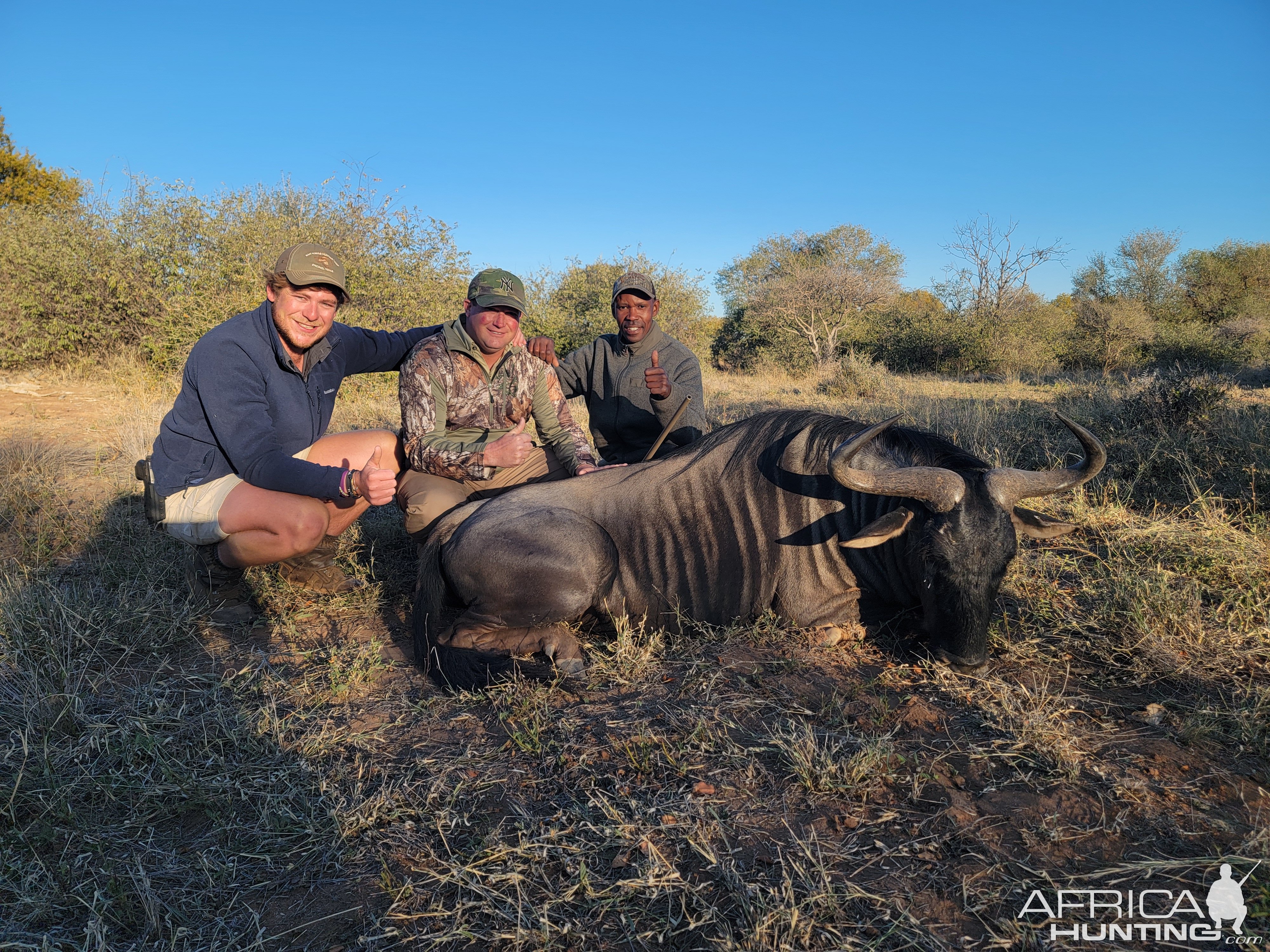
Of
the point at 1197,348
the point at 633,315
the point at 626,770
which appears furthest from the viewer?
the point at 1197,348

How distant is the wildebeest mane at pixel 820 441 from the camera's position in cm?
344

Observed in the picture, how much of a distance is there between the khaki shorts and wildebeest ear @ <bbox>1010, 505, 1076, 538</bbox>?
146 inches

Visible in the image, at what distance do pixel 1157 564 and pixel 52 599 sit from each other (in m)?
5.70

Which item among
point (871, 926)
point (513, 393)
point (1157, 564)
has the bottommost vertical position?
point (871, 926)

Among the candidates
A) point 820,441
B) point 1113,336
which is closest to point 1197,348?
point 1113,336

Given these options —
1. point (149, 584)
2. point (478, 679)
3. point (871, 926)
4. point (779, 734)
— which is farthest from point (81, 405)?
point (871, 926)

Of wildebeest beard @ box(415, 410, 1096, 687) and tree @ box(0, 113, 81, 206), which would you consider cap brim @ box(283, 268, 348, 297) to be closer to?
wildebeest beard @ box(415, 410, 1096, 687)

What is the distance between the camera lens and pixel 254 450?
3707 mm

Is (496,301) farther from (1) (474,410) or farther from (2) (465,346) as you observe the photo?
(1) (474,410)

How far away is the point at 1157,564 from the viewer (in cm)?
369

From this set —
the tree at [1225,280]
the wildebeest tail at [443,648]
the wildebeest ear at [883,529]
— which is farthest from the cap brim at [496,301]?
the tree at [1225,280]

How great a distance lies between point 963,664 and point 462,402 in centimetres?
318

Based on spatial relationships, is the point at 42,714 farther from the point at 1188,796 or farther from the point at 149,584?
the point at 1188,796

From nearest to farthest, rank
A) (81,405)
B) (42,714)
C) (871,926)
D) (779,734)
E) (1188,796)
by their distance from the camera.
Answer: (871,926), (1188,796), (779,734), (42,714), (81,405)
